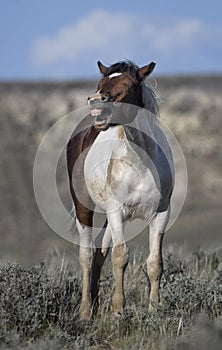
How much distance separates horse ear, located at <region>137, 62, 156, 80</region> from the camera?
718cm

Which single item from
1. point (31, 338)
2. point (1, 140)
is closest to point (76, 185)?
point (31, 338)

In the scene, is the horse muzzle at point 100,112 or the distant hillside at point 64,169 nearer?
the horse muzzle at point 100,112

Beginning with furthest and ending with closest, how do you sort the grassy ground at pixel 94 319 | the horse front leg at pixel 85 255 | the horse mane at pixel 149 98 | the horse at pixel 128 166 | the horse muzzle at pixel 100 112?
the horse front leg at pixel 85 255 < the horse mane at pixel 149 98 < the horse at pixel 128 166 < the horse muzzle at pixel 100 112 < the grassy ground at pixel 94 319

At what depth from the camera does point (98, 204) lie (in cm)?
786

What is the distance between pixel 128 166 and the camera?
7.32 metres

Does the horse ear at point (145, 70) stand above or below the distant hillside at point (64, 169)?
below

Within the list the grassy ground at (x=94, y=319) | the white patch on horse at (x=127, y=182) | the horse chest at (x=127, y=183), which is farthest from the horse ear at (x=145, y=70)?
the grassy ground at (x=94, y=319)

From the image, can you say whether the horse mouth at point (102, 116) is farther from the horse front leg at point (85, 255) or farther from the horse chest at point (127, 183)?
the horse front leg at point (85, 255)

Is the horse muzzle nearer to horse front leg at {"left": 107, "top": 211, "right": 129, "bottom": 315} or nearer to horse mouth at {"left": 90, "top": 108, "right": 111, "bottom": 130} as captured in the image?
horse mouth at {"left": 90, "top": 108, "right": 111, "bottom": 130}

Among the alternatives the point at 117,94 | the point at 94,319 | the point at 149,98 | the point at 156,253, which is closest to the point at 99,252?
the point at 156,253

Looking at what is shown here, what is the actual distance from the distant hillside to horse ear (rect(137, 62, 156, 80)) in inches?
577

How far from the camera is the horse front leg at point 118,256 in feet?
24.0

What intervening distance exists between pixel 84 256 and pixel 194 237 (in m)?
16.1

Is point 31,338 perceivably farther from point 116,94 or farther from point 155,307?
point 116,94
